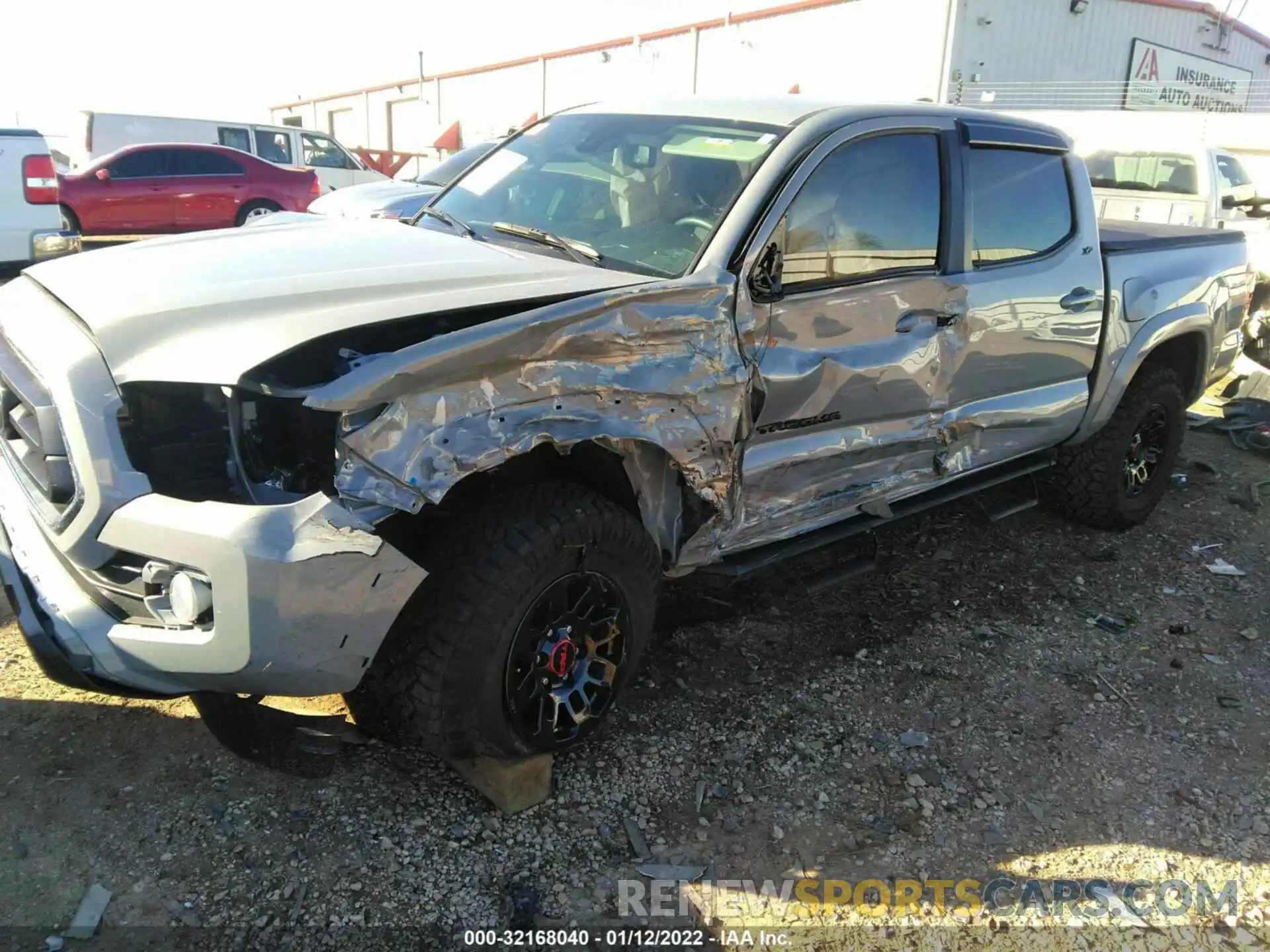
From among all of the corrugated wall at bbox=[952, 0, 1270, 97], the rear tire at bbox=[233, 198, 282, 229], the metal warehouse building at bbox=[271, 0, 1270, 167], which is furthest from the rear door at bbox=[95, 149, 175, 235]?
the corrugated wall at bbox=[952, 0, 1270, 97]

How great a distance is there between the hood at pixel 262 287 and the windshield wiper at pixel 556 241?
0.34 feet

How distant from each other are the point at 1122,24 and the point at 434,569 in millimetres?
27456

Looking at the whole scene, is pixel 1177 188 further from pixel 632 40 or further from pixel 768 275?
pixel 632 40

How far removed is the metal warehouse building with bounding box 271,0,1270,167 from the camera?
67.2ft

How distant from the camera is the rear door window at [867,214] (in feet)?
9.84

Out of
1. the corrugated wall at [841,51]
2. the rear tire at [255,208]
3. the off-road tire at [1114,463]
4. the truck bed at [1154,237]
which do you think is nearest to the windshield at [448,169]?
the rear tire at [255,208]

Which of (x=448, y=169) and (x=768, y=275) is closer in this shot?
(x=768, y=275)

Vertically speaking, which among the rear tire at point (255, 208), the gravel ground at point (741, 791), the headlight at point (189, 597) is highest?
the rear tire at point (255, 208)

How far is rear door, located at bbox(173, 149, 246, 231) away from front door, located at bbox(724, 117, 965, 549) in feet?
40.9

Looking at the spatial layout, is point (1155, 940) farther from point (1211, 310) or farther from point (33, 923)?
point (1211, 310)

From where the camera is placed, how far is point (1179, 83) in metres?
26.3

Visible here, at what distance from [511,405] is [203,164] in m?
13.5

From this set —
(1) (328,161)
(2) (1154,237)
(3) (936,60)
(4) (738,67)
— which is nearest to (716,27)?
(4) (738,67)

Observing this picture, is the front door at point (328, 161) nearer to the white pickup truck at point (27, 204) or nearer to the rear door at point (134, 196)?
the rear door at point (134, 196)
